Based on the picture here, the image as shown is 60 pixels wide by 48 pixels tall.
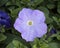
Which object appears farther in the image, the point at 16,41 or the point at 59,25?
the point at 59,25

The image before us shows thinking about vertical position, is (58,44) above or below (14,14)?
below

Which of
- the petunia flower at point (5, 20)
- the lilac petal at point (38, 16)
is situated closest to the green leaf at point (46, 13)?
the lilac petal at point (38, 16)

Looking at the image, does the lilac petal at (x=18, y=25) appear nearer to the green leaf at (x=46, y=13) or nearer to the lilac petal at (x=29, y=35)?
the lilac petal at (x=29, y=35)

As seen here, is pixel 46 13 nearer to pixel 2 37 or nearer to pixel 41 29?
pixel 41 29

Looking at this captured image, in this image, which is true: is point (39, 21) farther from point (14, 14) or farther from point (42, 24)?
point (14, 14)

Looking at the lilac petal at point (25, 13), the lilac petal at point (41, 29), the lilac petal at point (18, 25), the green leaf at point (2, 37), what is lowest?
the green leaf at point (2, 37)

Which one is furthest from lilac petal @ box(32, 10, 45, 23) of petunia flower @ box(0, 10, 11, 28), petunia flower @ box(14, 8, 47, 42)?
petunia flower @ box(0, 10, 11, 28)

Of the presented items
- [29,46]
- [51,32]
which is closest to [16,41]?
[29,46]

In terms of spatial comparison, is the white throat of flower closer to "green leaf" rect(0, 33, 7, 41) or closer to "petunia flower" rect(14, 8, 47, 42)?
"petunia flower" rect(14, 8, 47, 42)
